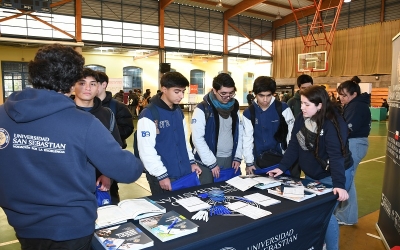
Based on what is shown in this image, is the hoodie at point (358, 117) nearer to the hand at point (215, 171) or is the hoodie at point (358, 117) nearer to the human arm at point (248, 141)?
the human arm at point (248, 141)

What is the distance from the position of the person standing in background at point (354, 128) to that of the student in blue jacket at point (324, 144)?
0.77 meters

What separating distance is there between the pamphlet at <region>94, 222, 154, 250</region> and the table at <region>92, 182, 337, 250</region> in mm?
33

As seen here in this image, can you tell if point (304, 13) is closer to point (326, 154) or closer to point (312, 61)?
point (312, 61)

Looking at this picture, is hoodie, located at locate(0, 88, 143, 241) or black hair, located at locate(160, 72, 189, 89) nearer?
hoodie, located at locate(0, 88, 143, 241)

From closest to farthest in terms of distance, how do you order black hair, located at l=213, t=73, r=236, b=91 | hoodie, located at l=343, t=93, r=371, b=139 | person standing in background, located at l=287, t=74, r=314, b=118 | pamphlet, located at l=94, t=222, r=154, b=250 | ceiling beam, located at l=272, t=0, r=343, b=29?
pamphlet, located at l=94, t=222, r=154, b=250 < black hair, located at l=213, t=73, r=236, b=91 < hoodie, located at l=343, t=93, r=371, b=139 < person standing in background, located at l=287, t=74, r=314, b=118 < ceiling beam, located at l=272, t=0, r=343, b=29

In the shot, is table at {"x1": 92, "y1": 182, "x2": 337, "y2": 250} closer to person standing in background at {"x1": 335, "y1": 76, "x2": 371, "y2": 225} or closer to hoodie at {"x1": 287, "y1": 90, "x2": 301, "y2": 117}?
person standing in background at {"x1": 335, "y1": 76, "x2": 371, "y2": 225}

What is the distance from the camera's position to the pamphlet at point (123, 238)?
1207mm


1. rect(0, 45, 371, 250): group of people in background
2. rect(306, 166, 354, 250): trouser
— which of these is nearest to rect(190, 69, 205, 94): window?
rect(0, 45, 371, 250): group of people in background

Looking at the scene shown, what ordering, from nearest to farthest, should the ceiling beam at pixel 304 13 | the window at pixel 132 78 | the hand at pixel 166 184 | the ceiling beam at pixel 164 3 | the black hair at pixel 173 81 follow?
1. the hand at pixel 166 184
2. the black hair at pixel 173 81
3. the ceiling beam at pixel 164 3
4. the ceiling beam at pixel 304 13
5. the window at pixel 132 78

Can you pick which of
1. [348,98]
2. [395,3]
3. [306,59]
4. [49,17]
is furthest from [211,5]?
[348,98]

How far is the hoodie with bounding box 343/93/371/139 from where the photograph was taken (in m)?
2.82

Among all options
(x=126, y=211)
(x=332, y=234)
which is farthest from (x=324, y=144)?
(x=126, y=211)

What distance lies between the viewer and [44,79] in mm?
1044

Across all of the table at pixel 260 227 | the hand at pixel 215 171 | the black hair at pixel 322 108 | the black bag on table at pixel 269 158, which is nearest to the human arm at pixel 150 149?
the table at pixel 260 227
